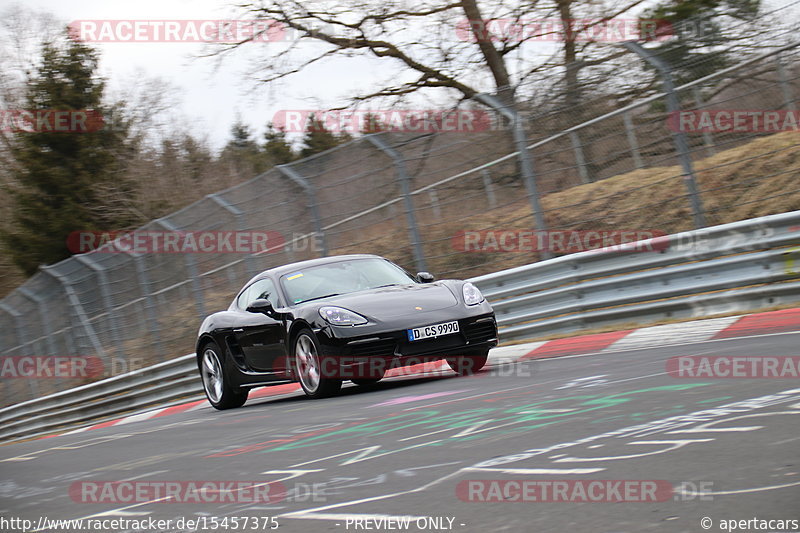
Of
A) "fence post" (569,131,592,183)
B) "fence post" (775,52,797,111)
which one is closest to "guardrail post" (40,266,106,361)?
"fence post" (569,131,592,183)

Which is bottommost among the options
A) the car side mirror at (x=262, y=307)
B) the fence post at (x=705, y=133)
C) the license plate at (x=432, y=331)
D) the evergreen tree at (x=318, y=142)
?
the license plate at (x=432, y=331)

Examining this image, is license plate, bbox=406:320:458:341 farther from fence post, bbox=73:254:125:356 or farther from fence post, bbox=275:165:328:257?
fence post, bbox=73:254:125:356

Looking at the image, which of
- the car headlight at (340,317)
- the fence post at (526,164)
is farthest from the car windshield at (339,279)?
the fence post at (526,164)

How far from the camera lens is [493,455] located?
4.79 metres

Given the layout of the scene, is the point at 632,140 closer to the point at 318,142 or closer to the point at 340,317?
the point at 340,317

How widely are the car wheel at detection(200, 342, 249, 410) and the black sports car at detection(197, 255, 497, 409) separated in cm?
4

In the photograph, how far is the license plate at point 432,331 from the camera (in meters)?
8.49

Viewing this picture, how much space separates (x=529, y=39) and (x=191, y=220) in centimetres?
803

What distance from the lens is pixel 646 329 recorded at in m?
9.81

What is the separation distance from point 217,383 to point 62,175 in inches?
967

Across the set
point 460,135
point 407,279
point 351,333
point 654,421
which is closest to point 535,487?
point 654,421

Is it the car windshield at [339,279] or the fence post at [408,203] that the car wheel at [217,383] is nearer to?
the car windshield at [339,279]

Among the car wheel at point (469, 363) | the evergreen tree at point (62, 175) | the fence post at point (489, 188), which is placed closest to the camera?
the car wheel at point (469, 363)

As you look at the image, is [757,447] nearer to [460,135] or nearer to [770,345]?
[770,345]
